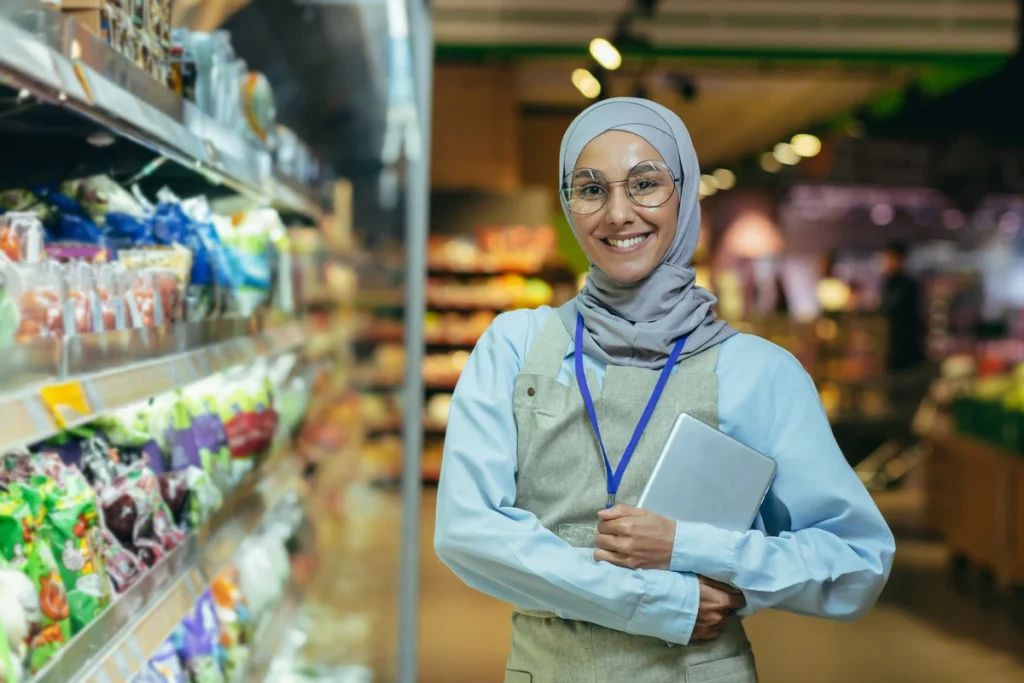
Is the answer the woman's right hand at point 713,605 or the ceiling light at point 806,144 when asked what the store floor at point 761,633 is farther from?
the ceiling light at point 806,144

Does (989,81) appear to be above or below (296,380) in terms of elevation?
above

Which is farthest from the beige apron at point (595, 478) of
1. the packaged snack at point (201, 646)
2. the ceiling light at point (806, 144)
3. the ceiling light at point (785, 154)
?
the ceiling light at point (785, 154)

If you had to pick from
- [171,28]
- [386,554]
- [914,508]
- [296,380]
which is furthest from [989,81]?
[171,28]

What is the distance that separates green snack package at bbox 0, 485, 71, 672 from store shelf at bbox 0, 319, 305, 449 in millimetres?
112

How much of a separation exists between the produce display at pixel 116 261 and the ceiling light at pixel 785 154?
12689 mm

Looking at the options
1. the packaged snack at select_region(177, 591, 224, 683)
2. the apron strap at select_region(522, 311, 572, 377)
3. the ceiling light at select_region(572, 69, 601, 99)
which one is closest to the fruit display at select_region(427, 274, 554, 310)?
the ceiling light at select_region(572, 69, 601, 99)

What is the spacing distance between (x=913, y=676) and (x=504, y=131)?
6.64 m

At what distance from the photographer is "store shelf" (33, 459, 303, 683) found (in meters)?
1.38

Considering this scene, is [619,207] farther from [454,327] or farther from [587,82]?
[454,327]

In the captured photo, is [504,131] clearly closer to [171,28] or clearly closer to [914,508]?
[914,508]

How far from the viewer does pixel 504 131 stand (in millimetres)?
10016

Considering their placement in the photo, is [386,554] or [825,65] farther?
[825,65]

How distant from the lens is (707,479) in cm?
140

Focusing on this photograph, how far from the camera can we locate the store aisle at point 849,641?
4.54 meters
